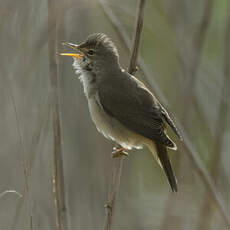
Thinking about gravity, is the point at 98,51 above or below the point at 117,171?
above

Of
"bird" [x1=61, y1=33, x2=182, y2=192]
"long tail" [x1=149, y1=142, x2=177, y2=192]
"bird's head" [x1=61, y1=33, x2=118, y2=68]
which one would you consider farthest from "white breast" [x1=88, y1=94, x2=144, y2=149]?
"bird's head" [x1=61, y1=33, x2=118, y2=68]

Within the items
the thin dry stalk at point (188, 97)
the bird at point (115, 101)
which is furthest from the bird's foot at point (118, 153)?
the thin dry stalk at point (188, 97)

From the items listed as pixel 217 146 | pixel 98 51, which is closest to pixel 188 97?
pixel 217 146

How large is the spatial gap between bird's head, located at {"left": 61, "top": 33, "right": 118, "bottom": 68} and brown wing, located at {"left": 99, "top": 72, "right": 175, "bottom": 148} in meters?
0.16

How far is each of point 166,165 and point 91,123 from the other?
0.87 meters

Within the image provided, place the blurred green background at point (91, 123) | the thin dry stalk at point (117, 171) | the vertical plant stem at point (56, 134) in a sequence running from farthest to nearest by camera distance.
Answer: the blurred green background at point (91, 123) < the thin dry stalk at point (117, 171) < the vertical plant stem at point (56, 134)


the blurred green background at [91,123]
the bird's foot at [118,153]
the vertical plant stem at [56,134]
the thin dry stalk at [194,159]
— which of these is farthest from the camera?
the bird's foot at [118,153]

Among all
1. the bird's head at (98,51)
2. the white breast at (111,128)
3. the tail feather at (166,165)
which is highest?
the bird's head at (98,51)

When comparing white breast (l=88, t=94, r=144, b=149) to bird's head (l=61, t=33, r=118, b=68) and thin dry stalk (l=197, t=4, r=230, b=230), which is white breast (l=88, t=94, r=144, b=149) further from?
thin dry stalk (l=197, t=4, r=230, b=230)

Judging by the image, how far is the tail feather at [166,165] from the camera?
8.85ft

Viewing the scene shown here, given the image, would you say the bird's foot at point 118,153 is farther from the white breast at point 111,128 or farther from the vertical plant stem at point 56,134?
the vertical plant stem at point 56,134

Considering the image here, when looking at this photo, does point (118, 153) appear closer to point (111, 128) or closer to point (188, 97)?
point (111, 128)

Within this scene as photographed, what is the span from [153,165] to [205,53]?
3.47ft

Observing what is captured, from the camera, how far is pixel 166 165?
279 centimetres
